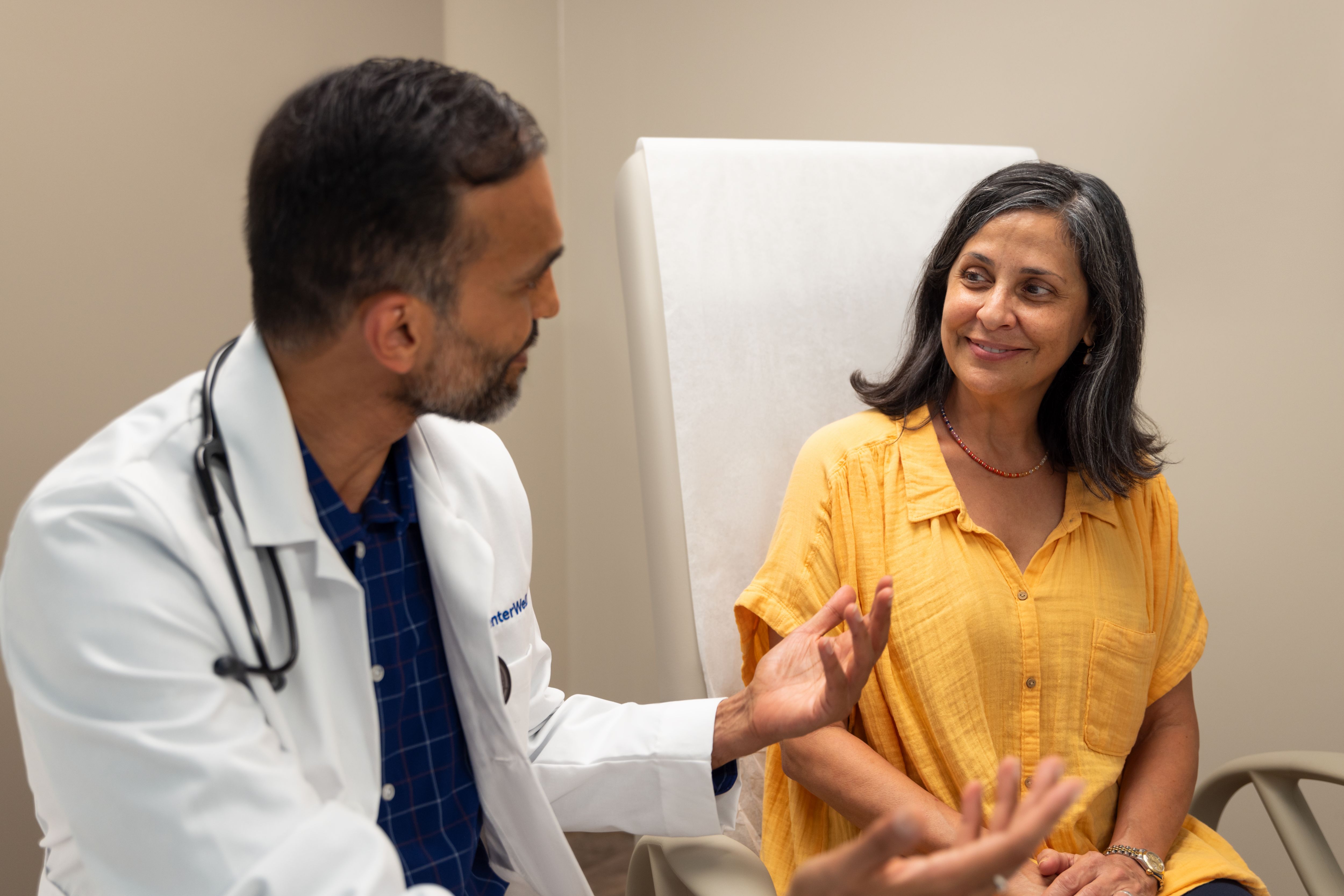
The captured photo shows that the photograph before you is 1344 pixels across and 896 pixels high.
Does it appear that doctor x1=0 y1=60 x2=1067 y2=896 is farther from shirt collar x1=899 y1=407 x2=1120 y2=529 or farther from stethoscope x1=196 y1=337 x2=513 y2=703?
shirt collar x1=899 y1=407 x2=1120 y2=529

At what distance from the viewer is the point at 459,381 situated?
0.95 meters

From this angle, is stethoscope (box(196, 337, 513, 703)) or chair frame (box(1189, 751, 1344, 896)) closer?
stethoscope (box(196, 337, 513, 703))

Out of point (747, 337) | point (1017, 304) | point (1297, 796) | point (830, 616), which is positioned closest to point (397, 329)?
point (830, 616)

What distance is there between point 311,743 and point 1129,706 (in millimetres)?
992

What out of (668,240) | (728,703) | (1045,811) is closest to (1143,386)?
(668,240)

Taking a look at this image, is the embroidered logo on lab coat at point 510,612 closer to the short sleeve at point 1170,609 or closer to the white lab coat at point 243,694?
the white lab coat at point 243,694

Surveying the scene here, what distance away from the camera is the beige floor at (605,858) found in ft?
7.71

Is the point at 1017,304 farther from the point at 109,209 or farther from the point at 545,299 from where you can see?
the point at 109,209

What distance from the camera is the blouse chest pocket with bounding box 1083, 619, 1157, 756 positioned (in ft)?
4.29

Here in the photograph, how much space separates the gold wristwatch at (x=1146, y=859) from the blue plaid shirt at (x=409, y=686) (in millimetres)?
765

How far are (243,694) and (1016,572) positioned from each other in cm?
92

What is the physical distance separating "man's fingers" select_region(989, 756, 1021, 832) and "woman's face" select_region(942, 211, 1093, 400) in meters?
0.72

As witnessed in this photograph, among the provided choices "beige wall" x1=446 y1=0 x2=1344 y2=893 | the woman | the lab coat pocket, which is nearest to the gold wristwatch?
the woman

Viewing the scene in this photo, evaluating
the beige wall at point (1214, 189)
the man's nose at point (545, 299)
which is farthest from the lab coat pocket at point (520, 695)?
the beige wall at point (1214, 189)
